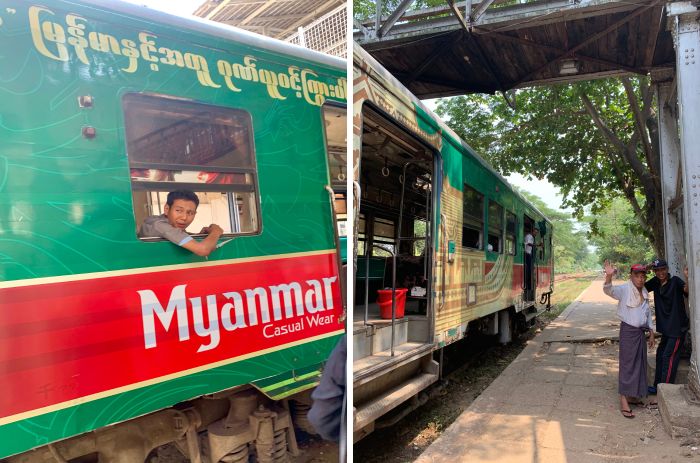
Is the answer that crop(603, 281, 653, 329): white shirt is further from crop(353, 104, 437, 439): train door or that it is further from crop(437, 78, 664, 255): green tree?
crop(437, 78, 664, 255): green tree

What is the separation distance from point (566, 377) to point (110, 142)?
6250 mm

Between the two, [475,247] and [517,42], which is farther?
[475,247]

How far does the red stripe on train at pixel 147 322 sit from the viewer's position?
1.89m

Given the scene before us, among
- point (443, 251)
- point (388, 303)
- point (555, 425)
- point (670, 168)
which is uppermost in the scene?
point (670, 168)

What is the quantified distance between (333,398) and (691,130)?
4.41 meters

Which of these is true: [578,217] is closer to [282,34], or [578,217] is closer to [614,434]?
[614,434]

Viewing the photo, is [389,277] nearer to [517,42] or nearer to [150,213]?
[517,42]

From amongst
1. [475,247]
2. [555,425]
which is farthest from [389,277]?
[555,425]

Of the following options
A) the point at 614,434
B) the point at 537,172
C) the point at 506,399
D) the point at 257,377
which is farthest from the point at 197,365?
the point at 537,172

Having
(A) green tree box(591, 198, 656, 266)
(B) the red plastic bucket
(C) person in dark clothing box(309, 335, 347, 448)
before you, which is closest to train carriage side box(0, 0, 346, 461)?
(C) person in dark clothing box(309, 335, 347, 448)

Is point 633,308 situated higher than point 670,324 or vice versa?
point 633,308

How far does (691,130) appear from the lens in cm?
470

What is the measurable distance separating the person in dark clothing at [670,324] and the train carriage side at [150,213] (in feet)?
13.6
